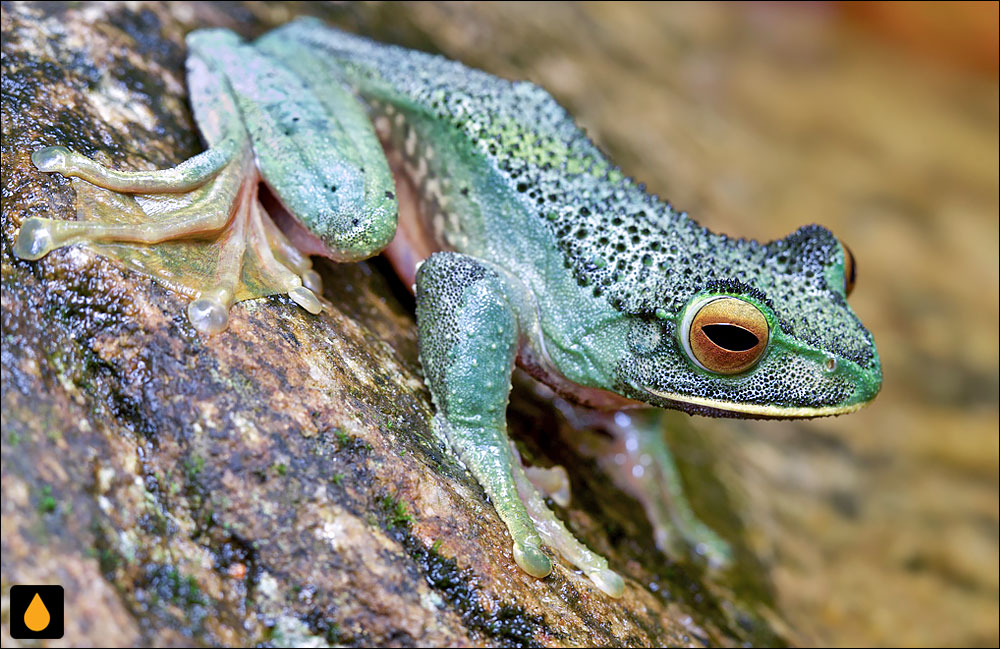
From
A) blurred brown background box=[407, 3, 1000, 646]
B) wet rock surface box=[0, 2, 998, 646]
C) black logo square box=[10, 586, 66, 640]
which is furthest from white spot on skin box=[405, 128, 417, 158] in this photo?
black logo square box=[10, 586, 66, 640]

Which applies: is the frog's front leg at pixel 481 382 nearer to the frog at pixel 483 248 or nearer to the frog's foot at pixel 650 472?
the frog at pixel 483 248

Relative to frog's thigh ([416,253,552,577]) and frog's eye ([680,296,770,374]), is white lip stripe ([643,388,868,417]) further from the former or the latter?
frog's thigh ([416,253,552,577])

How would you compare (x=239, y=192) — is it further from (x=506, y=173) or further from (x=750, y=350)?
(x=750, y=350)

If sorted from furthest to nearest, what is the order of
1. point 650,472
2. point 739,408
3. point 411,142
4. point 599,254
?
1. point 650,472
2. point 411,142
3. point 599,254
4. point 739,408

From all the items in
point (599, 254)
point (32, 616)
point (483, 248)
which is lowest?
point (32, 616)

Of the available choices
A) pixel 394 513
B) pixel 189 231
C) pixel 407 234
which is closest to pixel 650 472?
pixel 407 234
